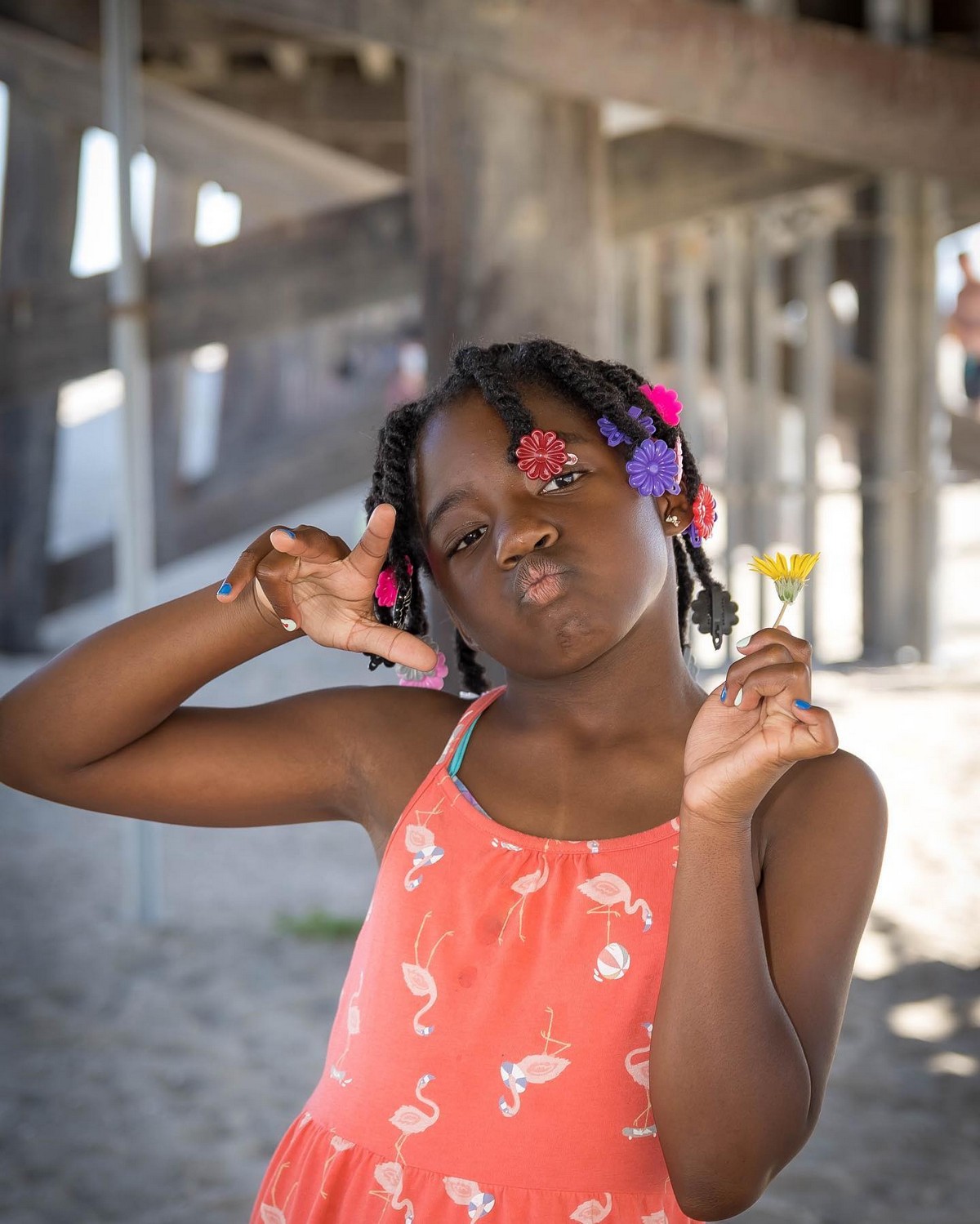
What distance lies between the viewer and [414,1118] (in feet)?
4.66

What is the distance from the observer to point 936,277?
6.71 metres

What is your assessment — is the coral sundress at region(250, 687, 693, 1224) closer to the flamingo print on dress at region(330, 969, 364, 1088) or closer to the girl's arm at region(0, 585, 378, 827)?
the flamingo print on dress at region(330, 969, 364, 1088)

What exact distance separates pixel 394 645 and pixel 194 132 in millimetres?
3972

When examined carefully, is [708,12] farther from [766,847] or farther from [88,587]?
[88,587]

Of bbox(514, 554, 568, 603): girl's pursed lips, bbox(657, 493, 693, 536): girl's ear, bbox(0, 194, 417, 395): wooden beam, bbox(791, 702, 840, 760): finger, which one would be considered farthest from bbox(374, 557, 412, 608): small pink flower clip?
bbox(0, 194, 417, 395): wooden beam

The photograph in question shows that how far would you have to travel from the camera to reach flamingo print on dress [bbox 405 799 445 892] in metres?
1.52

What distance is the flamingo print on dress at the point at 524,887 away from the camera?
146 cm

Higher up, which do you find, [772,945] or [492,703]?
[492,703]

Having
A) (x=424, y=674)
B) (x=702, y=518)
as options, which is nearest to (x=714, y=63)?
(x=702, y=518)

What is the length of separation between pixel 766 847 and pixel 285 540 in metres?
0.63

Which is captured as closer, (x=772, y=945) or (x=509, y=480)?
(x=772, y=945)

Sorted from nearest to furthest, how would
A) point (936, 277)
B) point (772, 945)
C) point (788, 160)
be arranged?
1. point (772, 945)
2. point (788, 160)
3. point (936, 277)

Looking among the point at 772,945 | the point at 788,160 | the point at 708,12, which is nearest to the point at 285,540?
the point at 772,945

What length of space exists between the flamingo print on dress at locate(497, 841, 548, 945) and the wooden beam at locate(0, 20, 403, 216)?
294cm
